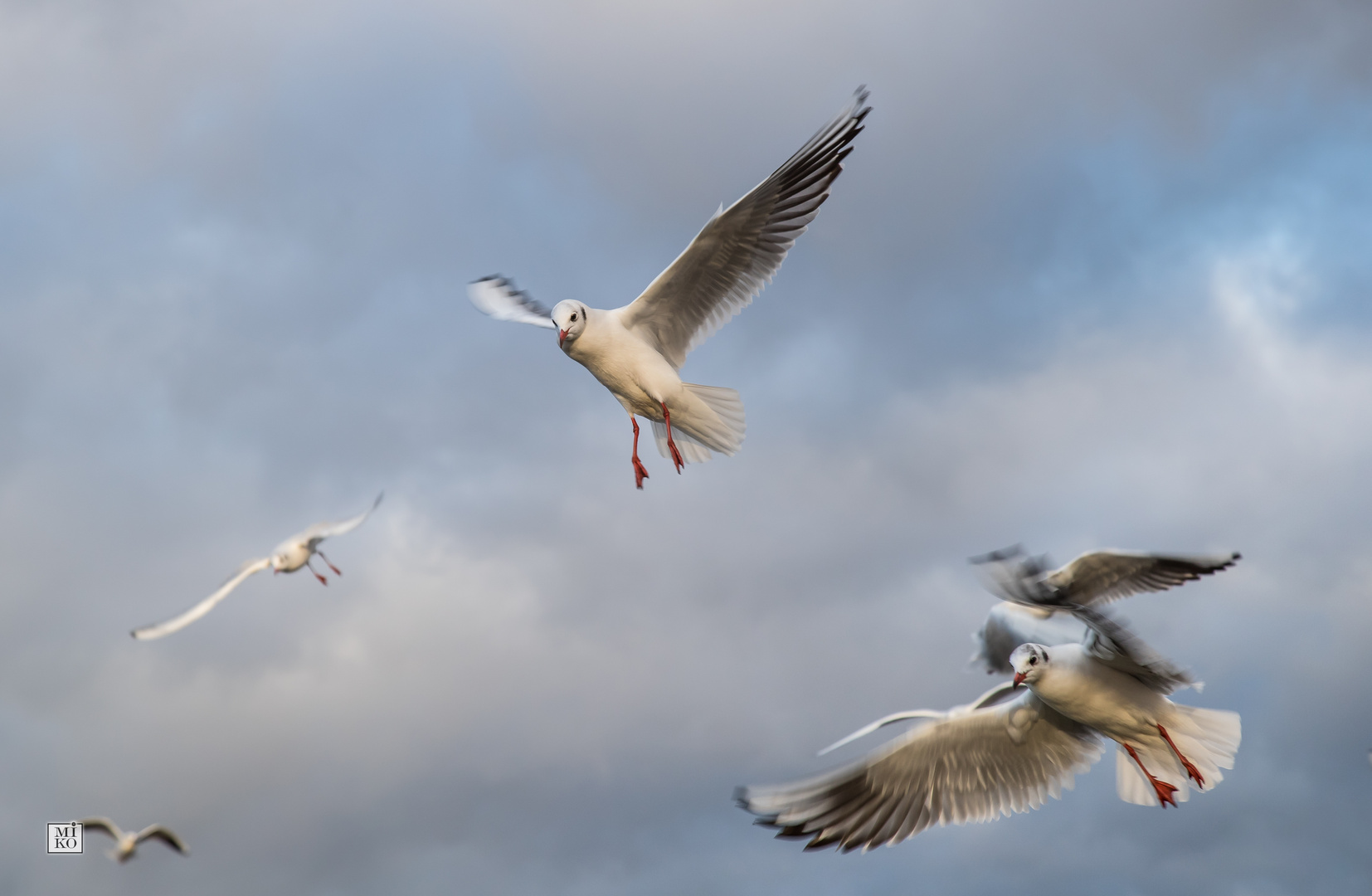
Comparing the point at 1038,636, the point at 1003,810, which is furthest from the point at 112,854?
the point at 1038,636

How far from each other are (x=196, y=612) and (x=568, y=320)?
3.25m

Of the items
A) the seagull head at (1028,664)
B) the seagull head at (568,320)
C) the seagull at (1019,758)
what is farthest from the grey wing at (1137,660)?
the seagull head at (568,320)

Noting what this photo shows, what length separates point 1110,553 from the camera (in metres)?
6.28

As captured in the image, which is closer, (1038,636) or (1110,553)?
(1110,553)

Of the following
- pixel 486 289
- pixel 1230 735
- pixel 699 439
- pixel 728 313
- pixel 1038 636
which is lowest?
pixel 1230 735

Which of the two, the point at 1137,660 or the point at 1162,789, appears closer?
the point at 1137,660

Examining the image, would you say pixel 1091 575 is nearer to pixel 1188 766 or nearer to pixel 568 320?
pixel 1188 766

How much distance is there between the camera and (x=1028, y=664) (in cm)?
701

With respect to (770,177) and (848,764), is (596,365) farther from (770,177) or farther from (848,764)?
(848,764)

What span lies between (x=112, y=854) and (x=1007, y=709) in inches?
205

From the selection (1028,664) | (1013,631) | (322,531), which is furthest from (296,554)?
(1013,631)

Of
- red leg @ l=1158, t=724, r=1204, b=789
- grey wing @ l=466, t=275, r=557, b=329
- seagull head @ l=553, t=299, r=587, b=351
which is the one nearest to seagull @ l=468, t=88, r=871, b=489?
seagull head @ l=553, t=299, r=587, b=351

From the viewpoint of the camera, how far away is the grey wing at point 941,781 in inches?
307

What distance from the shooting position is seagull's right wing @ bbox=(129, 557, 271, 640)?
18.1ft
